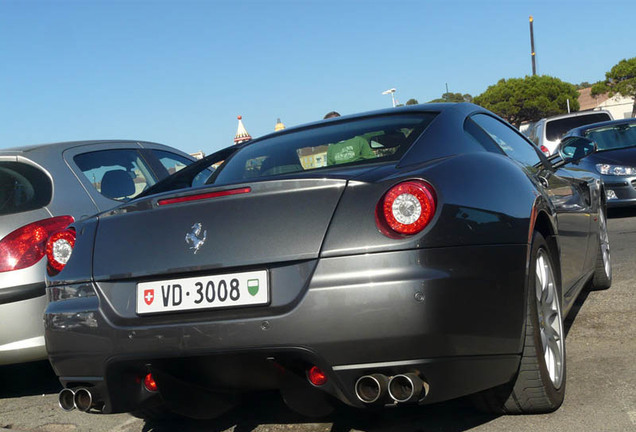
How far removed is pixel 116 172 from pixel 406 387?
3.66 m

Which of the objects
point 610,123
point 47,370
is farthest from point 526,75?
point 47,370

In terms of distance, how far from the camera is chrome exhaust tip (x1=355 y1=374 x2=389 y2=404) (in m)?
2.69

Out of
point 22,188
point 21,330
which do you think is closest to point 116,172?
point 22,188

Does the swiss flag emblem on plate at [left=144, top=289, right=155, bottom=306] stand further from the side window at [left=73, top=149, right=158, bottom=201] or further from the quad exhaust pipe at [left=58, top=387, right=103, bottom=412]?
the side window at [left=73, top=149, right=158, bottom=201]

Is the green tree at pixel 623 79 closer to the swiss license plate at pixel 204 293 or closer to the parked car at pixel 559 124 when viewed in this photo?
the parked car at pixel 559 124

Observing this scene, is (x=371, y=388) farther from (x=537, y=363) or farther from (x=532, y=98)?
(x=532, y=98)

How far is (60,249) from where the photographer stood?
136 inches

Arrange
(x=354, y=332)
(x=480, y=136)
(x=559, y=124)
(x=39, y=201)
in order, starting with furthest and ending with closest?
(x=559, y=124)
(x=39, y=201)
(x=480, y=136)
(x=354, y=332)

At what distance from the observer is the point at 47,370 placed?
5.65 m

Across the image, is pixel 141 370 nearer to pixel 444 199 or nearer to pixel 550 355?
pixel 444 199

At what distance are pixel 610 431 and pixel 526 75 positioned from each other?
81.6 meters

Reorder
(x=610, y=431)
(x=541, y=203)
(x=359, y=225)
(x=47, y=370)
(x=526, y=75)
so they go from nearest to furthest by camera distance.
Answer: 1. (x=359, y=225)
2. (x=610, y=431)
3. (x=541, y=203)
4. (x=47, y=370)
5. (x=526, y=75)

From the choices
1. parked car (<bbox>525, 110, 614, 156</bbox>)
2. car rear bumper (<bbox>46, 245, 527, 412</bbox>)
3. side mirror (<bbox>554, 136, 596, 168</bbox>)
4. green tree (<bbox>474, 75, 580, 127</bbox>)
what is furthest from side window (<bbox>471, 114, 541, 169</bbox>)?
green tree (<bbox>474, 75, 580, 127</bbox>)

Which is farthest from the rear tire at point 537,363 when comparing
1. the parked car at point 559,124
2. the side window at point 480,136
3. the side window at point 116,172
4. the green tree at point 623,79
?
the green tree at point 623,79
